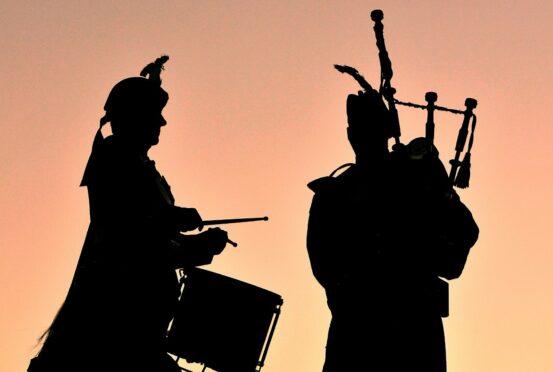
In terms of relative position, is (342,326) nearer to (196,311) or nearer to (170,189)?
(196,311)

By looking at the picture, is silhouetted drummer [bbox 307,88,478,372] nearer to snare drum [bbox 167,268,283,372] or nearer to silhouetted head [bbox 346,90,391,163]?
silhouetted head [bbox 346,90,391,163]

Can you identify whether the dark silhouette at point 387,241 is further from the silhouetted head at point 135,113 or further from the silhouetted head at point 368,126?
the silhouetted head at point 135,113

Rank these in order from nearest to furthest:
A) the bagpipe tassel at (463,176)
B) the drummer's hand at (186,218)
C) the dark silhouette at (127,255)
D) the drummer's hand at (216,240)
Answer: the dark silhouette at (127,255) < the drummer's hand at (186,218) < the drummer's hand at (216,240) < the bagpipe tassel at (463,176)

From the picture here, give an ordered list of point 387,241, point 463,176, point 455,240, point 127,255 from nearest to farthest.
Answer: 1. point 127,255
2. point 455,240
3. point 387,241
4. point 463,176

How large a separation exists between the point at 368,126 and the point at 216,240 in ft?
5.53

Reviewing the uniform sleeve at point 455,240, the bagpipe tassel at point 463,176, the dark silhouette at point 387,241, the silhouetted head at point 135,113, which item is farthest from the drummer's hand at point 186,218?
the bagpipe tassel at point 463,176

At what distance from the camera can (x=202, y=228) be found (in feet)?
26.2

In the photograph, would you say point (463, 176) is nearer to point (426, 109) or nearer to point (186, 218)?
point (426, 109)

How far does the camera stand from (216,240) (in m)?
7.77

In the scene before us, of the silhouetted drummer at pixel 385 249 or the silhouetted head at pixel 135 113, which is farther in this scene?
the silhouetted head at pixel 135 113

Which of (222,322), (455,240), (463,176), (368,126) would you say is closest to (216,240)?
(222,322)

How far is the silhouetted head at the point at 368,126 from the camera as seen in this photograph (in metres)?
8.42

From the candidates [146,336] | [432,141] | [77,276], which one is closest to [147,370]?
[146,336]

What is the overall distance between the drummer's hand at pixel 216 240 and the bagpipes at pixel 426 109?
1.66 meters
